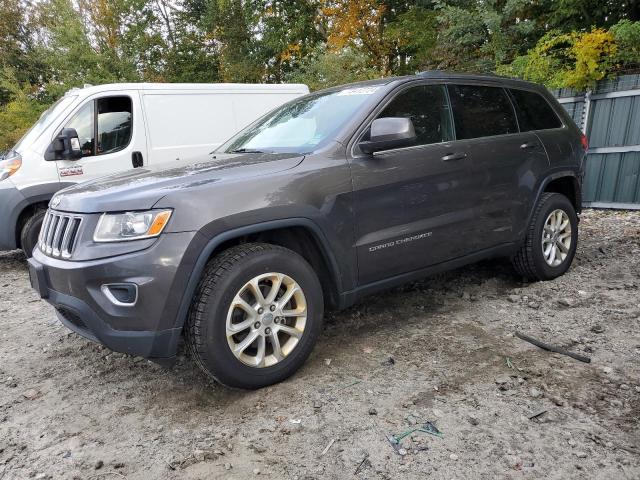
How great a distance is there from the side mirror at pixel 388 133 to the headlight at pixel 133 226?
130cm

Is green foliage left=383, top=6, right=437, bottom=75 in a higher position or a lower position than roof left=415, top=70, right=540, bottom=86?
higher

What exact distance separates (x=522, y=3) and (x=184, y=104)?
7628mm

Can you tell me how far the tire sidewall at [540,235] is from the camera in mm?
4020

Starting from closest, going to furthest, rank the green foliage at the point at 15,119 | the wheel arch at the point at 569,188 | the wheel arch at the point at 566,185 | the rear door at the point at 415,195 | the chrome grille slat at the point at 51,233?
1. the chrome grille slat at the point at 51,233
2. the rear door at the point at 415,195
3. the wheel arch at the point at 566,185
4. the wheel arch at the point at 569,188
5. the green foliage at the point at 15,119

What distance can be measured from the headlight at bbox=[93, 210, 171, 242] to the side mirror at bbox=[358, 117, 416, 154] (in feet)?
4.28

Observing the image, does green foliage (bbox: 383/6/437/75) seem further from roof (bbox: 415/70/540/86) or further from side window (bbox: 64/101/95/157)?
side window (bbox: 64/101/95/157)

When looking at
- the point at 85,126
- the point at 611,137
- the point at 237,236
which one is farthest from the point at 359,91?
the point at 611,137

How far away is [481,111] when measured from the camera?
3740mm

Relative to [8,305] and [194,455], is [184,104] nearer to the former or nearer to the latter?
[8,305]

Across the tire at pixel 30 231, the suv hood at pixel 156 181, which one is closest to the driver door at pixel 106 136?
the tire at pixel 30 231

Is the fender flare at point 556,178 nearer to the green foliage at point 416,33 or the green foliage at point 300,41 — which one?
the green foliage at point 300,41

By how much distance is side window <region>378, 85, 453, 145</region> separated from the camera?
3279mm

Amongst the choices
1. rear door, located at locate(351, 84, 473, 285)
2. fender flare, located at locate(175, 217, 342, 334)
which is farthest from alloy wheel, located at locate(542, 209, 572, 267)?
fender flare, located at locate(175, 217, 342, 334)

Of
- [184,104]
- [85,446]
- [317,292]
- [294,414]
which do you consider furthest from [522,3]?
[85,446]
